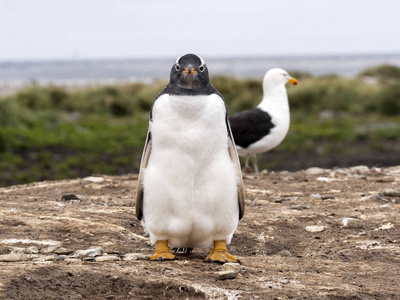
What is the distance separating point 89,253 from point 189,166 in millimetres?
1004

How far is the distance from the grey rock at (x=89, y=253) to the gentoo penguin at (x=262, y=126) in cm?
484

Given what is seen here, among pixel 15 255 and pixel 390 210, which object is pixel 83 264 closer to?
pixel 15 255

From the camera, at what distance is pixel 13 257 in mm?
4527

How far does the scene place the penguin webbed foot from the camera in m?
4.63

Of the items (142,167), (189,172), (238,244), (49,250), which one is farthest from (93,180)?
(189,172)

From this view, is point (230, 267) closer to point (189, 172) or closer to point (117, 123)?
point (189, 172)

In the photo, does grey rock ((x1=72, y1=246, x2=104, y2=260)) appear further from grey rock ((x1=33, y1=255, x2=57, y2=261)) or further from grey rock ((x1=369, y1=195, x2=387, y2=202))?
grey rock ((x1=369, y1=195, x2=387, y2=202))

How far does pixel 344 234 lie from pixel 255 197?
1544 millimetres

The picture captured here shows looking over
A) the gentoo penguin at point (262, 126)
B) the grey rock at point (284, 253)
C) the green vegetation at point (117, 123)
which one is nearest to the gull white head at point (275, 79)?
the gentoo penguin at point (262, 126)

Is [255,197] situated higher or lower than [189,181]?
lower

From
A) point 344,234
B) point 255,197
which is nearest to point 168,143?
point 344,234

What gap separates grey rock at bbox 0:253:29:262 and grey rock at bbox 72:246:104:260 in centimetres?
35

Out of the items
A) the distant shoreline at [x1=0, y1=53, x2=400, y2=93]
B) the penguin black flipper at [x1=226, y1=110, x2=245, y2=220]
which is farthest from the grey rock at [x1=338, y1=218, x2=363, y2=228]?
the distant shoreline at [x1=0, y1=53, x2=400, y2=93]

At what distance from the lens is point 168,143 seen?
14.5 ft
